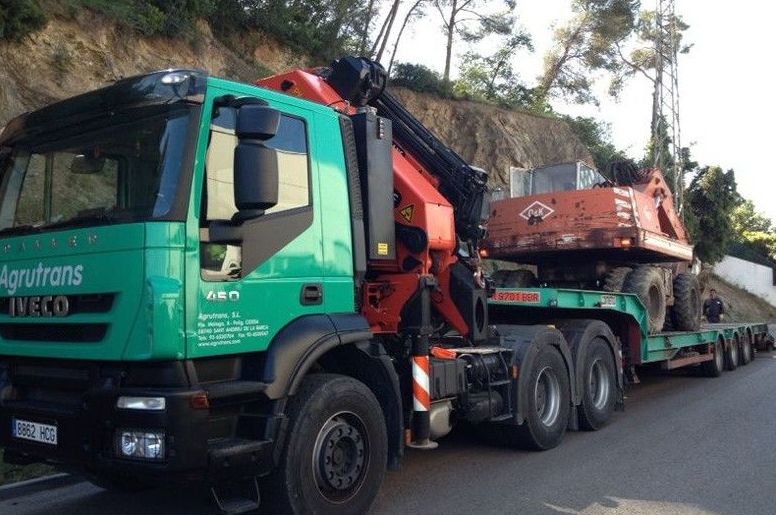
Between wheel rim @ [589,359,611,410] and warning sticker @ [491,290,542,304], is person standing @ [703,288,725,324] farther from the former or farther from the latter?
warning sticker @ [491,290,542,304]

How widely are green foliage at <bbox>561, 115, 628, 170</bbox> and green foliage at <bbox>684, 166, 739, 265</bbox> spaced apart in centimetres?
440

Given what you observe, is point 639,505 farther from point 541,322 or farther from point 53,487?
point 53,487

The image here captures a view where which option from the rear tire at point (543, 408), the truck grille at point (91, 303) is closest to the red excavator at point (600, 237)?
the rear tire at point (543, 408)

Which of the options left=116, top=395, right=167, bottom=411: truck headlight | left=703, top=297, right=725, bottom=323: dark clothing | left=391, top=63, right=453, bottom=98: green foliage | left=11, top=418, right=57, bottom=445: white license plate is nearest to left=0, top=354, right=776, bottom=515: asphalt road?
left=11, top=418, right=57, bottom=445: white license plate

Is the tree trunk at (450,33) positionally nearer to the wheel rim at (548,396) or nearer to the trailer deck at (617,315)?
the trailer deck at (617,315)

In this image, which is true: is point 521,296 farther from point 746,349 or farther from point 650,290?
→ point 746,349

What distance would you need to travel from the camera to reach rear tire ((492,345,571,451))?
712cm

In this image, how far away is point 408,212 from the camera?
20.4 feet

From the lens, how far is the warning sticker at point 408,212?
6.19 m

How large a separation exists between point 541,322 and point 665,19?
22660 millimetres

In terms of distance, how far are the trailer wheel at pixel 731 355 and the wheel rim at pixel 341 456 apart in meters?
12.1

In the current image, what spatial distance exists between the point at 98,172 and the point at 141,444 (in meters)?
1.77

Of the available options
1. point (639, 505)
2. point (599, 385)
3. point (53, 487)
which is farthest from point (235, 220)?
point (599, 385)

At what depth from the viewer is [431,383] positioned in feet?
19.1
